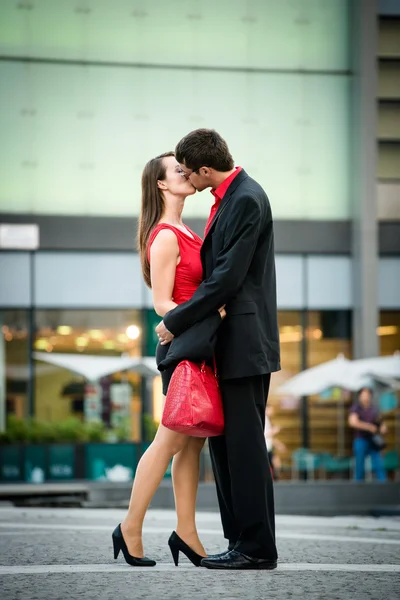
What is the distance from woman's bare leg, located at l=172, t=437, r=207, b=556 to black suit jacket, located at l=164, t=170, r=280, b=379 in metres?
0.41

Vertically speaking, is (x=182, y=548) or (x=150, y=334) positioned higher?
(x=150, y=334)

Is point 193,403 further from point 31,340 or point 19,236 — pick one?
point 19,236

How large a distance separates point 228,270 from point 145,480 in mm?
979

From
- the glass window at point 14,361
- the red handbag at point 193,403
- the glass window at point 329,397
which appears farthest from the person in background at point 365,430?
the red handbag at point 193,403

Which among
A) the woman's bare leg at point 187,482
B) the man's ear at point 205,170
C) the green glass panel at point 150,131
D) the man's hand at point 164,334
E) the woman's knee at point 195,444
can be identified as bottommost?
the woman's bare leg at point 187,482

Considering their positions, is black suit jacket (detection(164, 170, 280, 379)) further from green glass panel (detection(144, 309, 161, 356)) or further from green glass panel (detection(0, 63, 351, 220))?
green glass panel (detection(0, 63, 351, 220))

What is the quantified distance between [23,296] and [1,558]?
1768 cm

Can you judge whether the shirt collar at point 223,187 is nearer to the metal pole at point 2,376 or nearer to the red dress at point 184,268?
the red dress at point 184,268

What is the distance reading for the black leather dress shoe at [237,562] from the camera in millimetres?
5030

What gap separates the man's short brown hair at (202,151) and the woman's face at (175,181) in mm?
253

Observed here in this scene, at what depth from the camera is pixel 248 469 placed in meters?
5.15

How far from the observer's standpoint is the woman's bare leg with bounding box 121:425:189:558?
5160 millimetres

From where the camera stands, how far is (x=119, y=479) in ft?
68.4

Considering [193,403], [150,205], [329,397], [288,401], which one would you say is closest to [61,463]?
[288,401]
